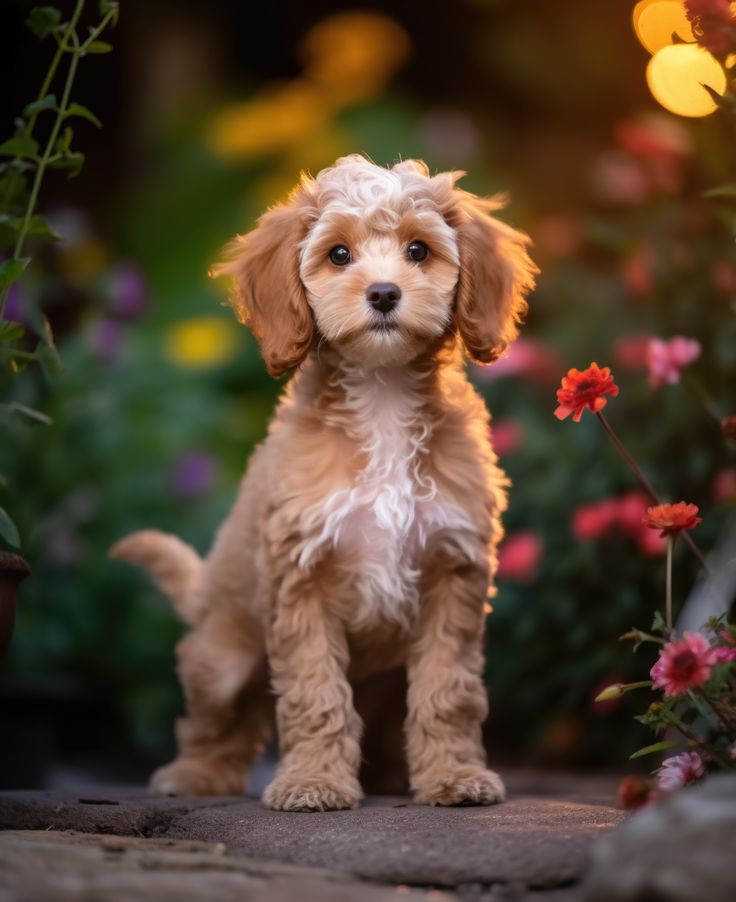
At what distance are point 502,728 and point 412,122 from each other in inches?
191

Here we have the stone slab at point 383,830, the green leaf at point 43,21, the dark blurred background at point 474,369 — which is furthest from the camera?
the dark blurred background at point 474,369

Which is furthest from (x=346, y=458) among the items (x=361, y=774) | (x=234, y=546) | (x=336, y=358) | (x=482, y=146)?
(x=482, y=146)

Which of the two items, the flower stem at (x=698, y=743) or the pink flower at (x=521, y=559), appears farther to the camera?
the pink flower at (x=521, y=559)

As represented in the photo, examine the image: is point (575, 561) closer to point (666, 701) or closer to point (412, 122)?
point (666, 701)

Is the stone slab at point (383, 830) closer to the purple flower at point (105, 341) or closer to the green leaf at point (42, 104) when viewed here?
the green leaf at point (42, 104)

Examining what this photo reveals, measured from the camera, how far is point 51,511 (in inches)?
223

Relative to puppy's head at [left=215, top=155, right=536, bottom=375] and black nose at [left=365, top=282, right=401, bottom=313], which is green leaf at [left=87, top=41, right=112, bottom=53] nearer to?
puppy's head at [left=215, top=155, right=536, bottom=375]

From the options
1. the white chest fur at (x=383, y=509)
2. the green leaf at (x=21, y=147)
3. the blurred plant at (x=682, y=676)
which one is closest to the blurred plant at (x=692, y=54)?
the blurred plant at (x=682, y=676)

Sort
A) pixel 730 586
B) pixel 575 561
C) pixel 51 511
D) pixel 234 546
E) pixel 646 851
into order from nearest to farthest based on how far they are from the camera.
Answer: pixel 646 851
pixel 234 546
pixel 730 586
pixel 575 561
pixel 51 511

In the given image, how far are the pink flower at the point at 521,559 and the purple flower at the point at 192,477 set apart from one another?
161 centimetres

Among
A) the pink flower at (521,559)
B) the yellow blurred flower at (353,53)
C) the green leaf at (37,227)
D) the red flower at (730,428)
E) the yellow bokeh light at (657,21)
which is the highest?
the yellow blurred flower at (353,53)

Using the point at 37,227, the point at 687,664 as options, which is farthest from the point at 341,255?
the point at 687,664

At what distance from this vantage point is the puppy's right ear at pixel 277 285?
3533mm

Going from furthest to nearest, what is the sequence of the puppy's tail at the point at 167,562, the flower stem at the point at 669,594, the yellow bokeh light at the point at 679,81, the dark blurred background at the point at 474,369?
the dark blurred background at the point at 474,369 < the yellow bokeh light at the point at 679,81 < the puppy's tail at the point at 167,562 < the flower stem at the point at 669,594
